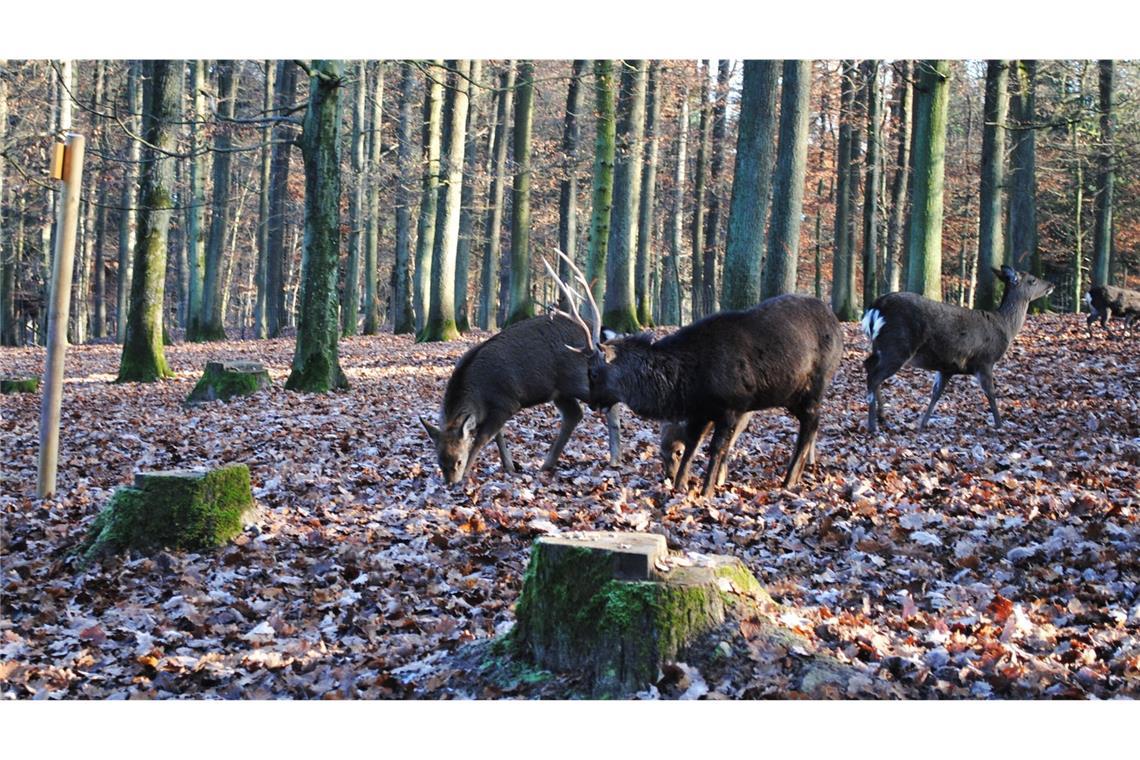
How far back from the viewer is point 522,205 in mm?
27047

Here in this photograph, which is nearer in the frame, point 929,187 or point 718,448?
point 718,448

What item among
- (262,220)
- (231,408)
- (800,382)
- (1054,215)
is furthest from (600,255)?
(1054,215)

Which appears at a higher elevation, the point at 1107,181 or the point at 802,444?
the point at 1107,181

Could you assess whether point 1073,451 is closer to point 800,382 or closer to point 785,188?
point 800,382

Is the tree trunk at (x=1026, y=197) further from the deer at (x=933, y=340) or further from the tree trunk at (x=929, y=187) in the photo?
the deer at (x=933, y=340)

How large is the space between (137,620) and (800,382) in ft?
18.6

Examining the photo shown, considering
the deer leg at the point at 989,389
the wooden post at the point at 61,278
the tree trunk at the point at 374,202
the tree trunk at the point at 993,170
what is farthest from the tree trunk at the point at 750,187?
the tree trunk at the point at 374,202

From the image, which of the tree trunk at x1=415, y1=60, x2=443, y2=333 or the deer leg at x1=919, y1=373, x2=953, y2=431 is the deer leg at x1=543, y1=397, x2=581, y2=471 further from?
the tree trunk at x1=415, y1=60, x2=443, y2=333

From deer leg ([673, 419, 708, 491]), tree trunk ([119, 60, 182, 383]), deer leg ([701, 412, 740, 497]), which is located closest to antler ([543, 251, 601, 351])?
deer leg ([673, 419, 708, 491])

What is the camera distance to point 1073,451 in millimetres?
9977

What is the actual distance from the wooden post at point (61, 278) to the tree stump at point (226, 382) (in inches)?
273

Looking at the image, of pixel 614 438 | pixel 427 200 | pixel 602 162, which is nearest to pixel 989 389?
pixel 614 438

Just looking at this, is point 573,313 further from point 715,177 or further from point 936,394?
point 715,177

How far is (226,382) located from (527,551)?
9.06 meters
